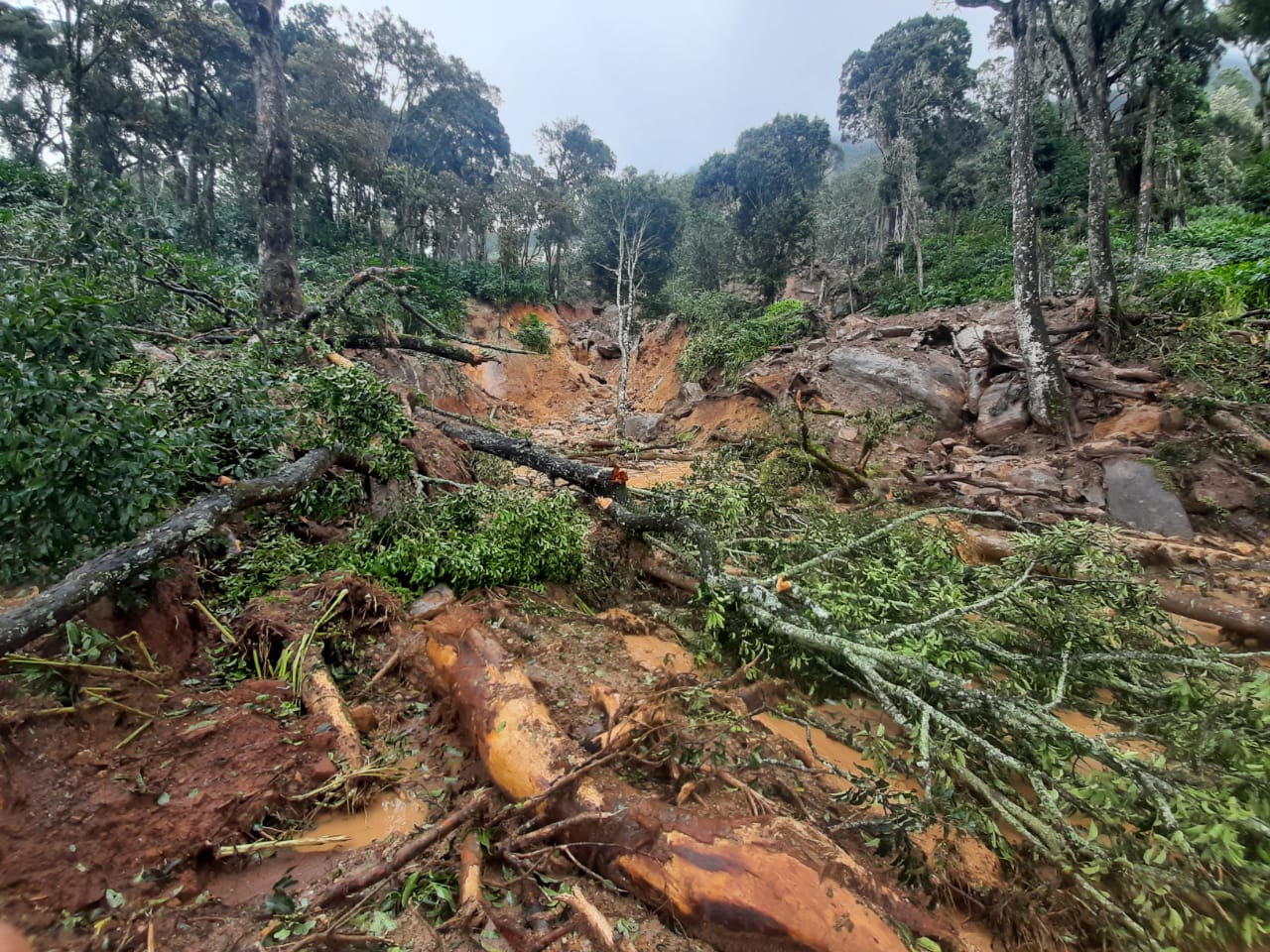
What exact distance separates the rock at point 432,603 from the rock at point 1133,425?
9175 mm

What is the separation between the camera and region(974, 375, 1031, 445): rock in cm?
914

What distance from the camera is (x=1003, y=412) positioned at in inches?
369

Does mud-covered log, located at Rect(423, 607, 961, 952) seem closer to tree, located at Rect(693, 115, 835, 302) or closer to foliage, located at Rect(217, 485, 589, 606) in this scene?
foliage, located at Rect(217, 485, 589, 606)

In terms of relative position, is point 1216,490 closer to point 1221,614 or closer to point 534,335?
point 1221,614

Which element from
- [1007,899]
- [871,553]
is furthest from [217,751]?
[871,553]

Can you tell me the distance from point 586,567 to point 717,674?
66.6 inches

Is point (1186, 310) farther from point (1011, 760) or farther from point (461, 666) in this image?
point (461, 666)

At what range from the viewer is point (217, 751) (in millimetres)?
2402

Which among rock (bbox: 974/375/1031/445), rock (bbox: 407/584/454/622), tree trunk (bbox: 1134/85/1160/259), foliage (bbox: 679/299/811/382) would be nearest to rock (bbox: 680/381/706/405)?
foliage (bbox: 679/299/811/382)

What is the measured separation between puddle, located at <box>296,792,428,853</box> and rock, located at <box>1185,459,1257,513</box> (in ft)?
28.7

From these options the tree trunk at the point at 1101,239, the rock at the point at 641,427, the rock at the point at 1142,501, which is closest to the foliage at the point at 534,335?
the rock at the point at 641,427

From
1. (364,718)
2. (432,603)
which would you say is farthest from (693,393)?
(364,718)

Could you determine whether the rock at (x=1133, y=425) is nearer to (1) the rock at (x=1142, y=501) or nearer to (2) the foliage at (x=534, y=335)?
(1) the rock at (x=1142, y=501)

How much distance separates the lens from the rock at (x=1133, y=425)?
296 inches
